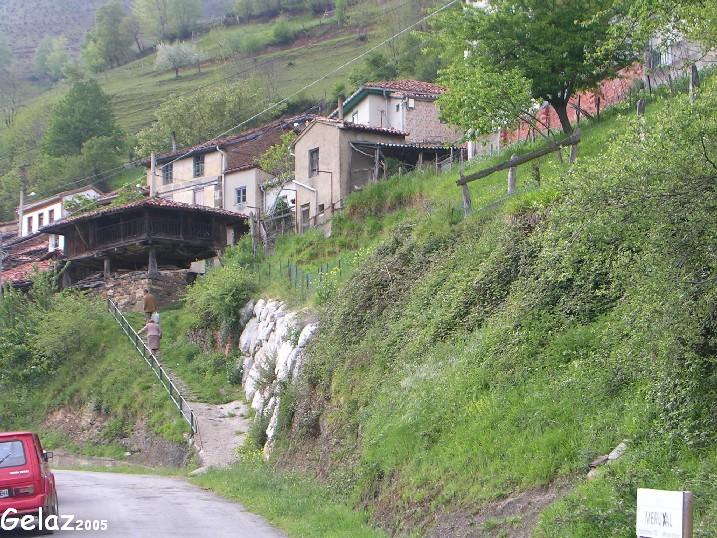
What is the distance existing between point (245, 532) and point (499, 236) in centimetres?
767

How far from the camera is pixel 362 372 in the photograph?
22516mm

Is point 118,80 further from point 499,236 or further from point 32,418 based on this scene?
point 499,236

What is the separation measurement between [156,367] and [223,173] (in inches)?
1151

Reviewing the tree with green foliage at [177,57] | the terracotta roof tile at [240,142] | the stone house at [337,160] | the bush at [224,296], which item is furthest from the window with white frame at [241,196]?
the tree with green foliage at [177,57]

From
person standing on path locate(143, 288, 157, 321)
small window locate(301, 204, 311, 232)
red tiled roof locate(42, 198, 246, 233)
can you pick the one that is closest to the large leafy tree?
small window locate(301, 204, 311, 232)

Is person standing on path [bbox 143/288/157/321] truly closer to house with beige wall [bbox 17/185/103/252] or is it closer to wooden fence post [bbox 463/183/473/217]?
wooden fence post [bbox 463/183/473/217]

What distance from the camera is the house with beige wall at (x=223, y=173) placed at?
2527 inches

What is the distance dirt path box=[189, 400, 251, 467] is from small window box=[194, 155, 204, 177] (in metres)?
35.8

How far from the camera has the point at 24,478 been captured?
16141 millimetres

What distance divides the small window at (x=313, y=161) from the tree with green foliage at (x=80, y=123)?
189 feet

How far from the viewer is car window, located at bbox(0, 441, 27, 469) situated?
1639 centimetres

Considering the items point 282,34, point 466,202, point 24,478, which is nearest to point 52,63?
point 282,34

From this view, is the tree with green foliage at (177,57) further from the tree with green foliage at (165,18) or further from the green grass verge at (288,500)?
the green grass verge at (288,500)

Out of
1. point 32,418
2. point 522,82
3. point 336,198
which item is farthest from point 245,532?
point 336,198
